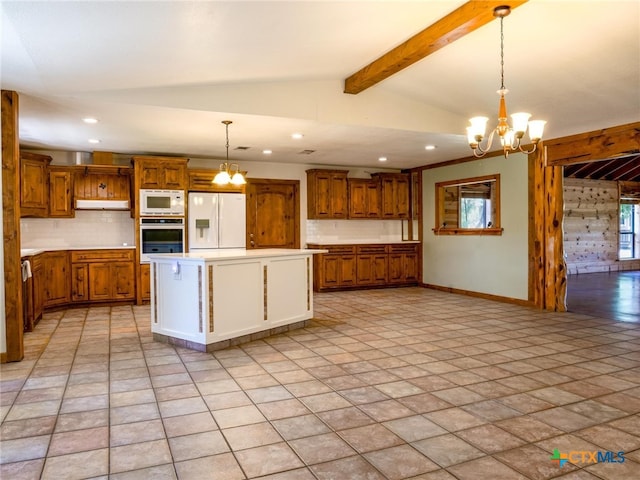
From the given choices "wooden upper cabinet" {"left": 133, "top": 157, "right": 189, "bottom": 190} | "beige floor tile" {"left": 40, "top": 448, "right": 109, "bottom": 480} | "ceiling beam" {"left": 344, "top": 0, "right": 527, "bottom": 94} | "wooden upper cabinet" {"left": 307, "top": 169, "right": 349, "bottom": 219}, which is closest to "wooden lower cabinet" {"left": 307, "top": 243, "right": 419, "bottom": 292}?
"wooden upper cabinet" {"left": 307, "top": 169, "right": 349, "bottom": 219}

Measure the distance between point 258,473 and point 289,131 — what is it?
14.1 feet

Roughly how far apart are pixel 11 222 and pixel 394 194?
667 centimetres

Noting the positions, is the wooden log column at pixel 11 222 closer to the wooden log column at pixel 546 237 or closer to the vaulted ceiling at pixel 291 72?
the vaulted ceiling at pixel 291 72

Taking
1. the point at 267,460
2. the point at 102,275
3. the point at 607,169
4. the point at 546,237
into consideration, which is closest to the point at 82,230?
the point at 102,275

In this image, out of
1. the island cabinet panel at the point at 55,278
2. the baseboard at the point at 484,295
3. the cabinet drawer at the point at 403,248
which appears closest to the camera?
the island cabinet panel at the point at 55,278

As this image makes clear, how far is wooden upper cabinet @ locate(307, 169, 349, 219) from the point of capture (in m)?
8.39

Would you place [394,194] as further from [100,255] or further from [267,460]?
[267,460]

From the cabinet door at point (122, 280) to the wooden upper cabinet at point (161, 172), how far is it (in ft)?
4.12

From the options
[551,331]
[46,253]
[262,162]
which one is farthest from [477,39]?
[46,253]

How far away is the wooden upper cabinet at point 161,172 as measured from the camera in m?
6.77

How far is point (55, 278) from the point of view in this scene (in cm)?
632

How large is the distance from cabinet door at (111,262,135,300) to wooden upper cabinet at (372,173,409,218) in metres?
4.81

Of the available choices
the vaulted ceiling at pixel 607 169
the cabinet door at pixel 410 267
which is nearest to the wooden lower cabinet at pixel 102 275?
the cabinet door at pixel 410 267

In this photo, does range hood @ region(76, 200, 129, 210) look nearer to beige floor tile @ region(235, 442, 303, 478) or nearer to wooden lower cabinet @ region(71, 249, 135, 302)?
wooden lower cabinet @ region(71, 249, 135, 302)
